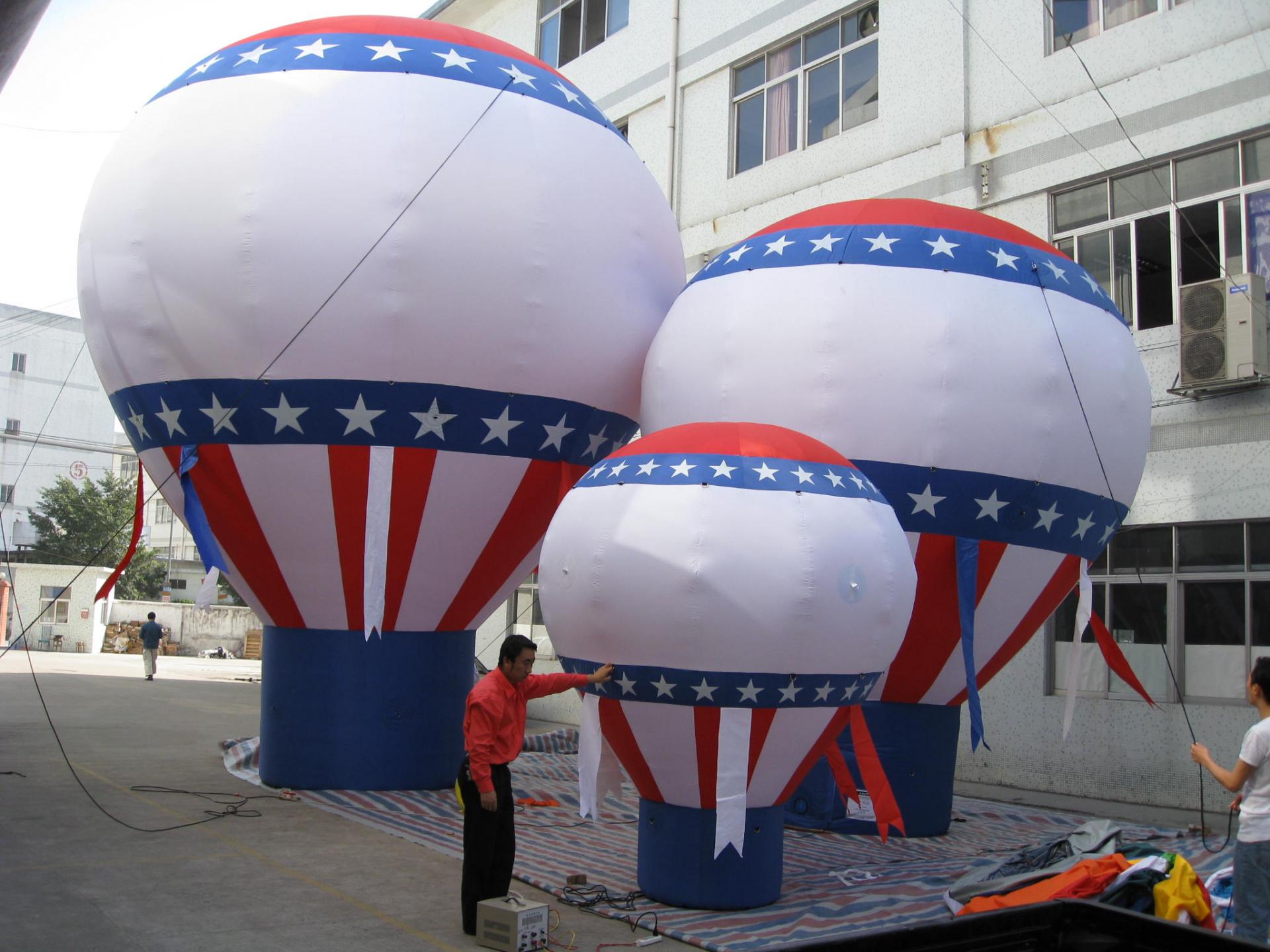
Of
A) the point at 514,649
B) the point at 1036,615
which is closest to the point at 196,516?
the point at 514,649

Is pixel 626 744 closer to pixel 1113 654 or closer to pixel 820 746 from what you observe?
pixel 820 746

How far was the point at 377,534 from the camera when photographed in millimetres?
8453

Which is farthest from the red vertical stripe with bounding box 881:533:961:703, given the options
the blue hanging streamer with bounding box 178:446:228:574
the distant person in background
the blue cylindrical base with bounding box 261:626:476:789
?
the distant person in background

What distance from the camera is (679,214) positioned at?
16.7 metres

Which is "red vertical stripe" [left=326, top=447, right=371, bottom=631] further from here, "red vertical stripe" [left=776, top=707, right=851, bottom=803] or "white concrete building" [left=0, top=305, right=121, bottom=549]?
"white concrete building" [left=0, top=305, right=121, bottom=549]

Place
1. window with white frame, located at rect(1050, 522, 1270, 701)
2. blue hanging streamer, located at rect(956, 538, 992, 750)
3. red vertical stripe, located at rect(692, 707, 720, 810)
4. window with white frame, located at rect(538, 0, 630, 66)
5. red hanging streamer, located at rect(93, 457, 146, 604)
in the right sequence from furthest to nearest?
window with white frame, located at rect(538, 0, 630, 66), window with white frame, located at rect(1050, 522, 1270, 701), red hanging streamer, located at rect(93, 457, 146, 604), blue hanging streamer, located at rect(956, 538, 992, 750), red vertical stripe, located at rect(692, 707, 720, 810)

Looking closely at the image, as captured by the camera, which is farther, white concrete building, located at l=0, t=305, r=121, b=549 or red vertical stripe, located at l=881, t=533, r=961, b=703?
white concrete building, located at l=0, t=305, r=121, b=549

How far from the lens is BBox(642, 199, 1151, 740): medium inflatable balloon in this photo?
24.5 ft

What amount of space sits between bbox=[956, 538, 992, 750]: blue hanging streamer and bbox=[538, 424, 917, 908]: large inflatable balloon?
1350 millimetres

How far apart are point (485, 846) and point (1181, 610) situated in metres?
7.82

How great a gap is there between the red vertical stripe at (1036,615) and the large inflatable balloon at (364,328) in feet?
11.1

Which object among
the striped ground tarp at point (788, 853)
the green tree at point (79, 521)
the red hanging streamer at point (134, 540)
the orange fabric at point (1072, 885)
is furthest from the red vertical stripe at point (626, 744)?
the green tree at point (79, 521)

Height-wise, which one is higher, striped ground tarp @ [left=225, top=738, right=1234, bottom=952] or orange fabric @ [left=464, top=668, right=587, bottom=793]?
orange fabric @ [left=464, top=668, right=587, bottom=793]

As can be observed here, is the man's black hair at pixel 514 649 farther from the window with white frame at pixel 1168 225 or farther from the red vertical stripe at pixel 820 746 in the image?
the window with white frame at pixel 1168 225
